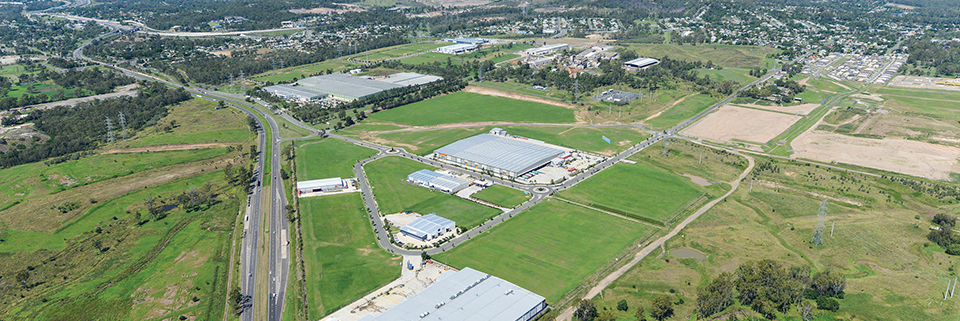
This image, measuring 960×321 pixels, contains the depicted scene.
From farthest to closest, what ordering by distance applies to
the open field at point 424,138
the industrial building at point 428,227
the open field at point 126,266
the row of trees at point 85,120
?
the open field at point 424,138, the row of trees at point 85,120, the industrial building at point 428,227, the open field at point 126,266

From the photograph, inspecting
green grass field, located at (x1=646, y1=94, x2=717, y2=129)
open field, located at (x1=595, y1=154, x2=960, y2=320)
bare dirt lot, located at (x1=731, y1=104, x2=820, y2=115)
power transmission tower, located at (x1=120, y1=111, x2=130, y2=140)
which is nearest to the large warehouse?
open field, located at (x1=595, y1=154, x2=960, y2=320)

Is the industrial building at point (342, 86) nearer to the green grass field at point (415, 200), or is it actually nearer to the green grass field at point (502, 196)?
the green grass field at point (415, 200)

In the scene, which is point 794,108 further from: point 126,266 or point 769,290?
point 126,266

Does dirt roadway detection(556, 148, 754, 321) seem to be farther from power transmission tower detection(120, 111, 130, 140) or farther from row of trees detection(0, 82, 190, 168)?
power transmission tower detection(120, 111, 130, 140)

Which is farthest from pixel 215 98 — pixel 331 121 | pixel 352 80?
pixel 331 121

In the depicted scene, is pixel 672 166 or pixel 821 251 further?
pixel 672 166

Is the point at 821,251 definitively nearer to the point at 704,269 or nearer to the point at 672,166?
the point at 704,269

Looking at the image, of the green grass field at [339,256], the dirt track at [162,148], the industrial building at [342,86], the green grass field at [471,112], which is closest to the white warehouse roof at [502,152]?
the green grass field at [471,112]
